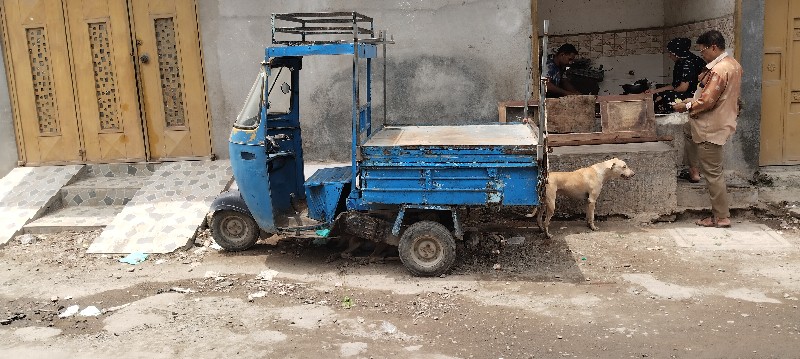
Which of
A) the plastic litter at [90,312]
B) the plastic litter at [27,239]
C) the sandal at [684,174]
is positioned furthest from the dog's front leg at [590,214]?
the plastic litter at [27,239]

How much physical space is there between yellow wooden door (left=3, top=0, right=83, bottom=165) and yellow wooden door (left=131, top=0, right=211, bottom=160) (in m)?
1.07

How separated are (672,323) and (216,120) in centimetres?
625

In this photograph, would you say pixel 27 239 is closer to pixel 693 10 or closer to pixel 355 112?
pixel 355 112

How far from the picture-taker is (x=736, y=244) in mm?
6785

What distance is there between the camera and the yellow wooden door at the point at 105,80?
8875 millimetres

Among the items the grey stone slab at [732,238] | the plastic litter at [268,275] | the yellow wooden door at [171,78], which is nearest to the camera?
the plastic litter at [268,275]

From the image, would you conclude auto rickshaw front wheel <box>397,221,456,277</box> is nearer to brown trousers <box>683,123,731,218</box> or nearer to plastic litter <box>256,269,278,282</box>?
plastic litter <box>256,269,278,282</box>

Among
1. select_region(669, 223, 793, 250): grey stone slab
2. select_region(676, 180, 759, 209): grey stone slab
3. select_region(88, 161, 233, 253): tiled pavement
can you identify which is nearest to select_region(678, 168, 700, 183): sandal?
select_region(676, 180, 759, 209): grey stone slab

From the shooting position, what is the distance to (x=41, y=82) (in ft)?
30.0

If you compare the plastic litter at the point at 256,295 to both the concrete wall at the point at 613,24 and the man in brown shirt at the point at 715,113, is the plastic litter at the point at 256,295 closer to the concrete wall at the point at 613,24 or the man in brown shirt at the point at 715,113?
the man in brown shirt at the point at 715,113

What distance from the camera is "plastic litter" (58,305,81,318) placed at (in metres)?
5.62

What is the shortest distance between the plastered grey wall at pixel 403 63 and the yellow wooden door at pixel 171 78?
0.21m

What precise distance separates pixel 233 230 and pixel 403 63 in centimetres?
304

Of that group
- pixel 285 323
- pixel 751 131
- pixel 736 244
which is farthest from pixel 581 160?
pixel 285 323
